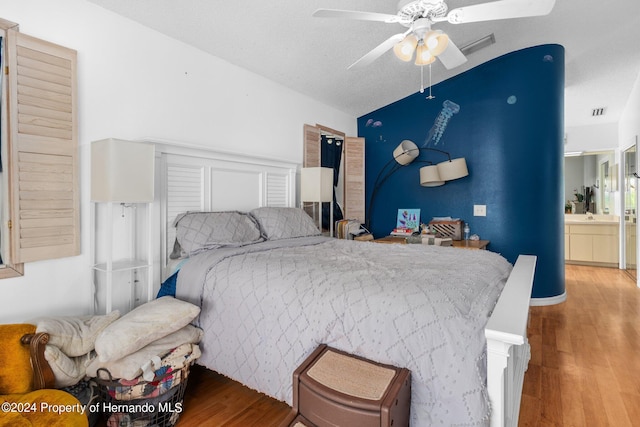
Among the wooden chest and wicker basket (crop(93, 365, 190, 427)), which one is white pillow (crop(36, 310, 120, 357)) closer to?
wicker basket (crop(93, 365, 190, 427))

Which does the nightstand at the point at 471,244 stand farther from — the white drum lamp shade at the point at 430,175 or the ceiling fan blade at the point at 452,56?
the ceiling fan blade at the point at 452,56

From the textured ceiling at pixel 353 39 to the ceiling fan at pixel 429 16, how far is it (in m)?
0.63

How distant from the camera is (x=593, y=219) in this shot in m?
5.57

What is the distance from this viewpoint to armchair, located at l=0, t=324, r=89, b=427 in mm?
1273

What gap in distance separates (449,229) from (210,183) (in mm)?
2649

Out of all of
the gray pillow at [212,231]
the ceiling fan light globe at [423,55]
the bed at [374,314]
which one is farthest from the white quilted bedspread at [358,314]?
the ceiling fan light globe at [423,55]

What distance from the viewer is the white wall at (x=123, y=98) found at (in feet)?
6.33

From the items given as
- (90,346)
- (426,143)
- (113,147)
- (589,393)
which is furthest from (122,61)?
(589,393)

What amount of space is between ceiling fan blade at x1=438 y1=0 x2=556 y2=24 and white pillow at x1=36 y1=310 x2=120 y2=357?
260 centimetres

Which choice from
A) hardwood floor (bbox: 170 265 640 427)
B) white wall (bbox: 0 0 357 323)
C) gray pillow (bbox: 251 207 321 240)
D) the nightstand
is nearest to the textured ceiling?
white wall (bbox: 0 0 357 323)

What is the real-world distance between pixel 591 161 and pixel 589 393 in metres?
5.77

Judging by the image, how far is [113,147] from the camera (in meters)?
1.92

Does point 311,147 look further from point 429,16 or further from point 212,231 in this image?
point 429,16

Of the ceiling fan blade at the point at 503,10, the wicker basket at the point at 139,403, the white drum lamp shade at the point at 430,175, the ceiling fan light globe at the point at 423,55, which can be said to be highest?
the ceiling fan blade at the point at 503,10
